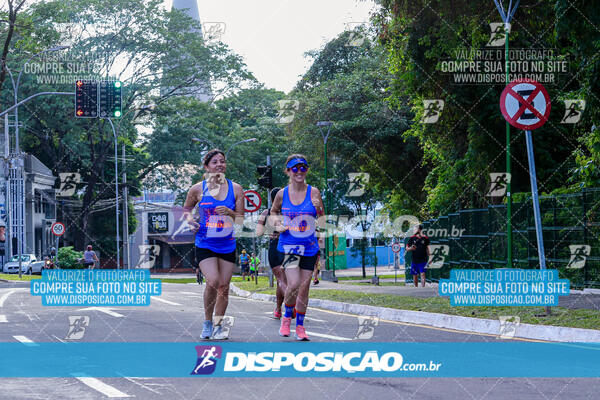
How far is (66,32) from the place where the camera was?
4450 cm

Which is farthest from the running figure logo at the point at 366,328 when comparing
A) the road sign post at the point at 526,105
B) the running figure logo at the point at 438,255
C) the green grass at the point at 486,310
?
the running figure logo at the point at 438,255

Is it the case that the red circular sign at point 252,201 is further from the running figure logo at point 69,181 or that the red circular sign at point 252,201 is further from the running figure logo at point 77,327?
the running figure logo at point 69,181

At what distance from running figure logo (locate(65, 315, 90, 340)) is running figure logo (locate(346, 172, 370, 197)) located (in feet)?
89.9

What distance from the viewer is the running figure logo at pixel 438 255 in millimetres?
27981

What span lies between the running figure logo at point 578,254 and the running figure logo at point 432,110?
7.89 m

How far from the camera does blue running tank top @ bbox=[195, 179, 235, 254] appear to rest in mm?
9125

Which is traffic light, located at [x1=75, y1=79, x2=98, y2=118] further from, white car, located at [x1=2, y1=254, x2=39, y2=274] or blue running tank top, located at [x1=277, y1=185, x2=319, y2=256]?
white car, located at [x1=2, y1=254, x2=39, y2=274]

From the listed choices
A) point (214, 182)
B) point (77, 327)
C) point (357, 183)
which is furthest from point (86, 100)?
point (357, 183)

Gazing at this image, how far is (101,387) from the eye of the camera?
6.68m

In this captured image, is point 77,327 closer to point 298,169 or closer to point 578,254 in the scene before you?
point 298,169

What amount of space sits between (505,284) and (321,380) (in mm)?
10064

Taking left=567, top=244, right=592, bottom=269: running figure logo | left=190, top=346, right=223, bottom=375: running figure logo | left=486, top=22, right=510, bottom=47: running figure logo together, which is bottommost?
left=190, top=346, right=223, bottom=375: running figure logo

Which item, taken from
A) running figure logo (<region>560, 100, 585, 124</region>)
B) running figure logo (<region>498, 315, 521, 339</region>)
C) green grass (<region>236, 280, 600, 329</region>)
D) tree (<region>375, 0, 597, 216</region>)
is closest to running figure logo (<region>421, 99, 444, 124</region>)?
tree (<region>375, 0, 597, 216</region>)

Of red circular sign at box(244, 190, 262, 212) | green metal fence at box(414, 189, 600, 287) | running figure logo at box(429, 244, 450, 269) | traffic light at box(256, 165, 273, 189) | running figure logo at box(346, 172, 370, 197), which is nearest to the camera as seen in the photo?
green metal fence at box(414, 189, 600, 287)
